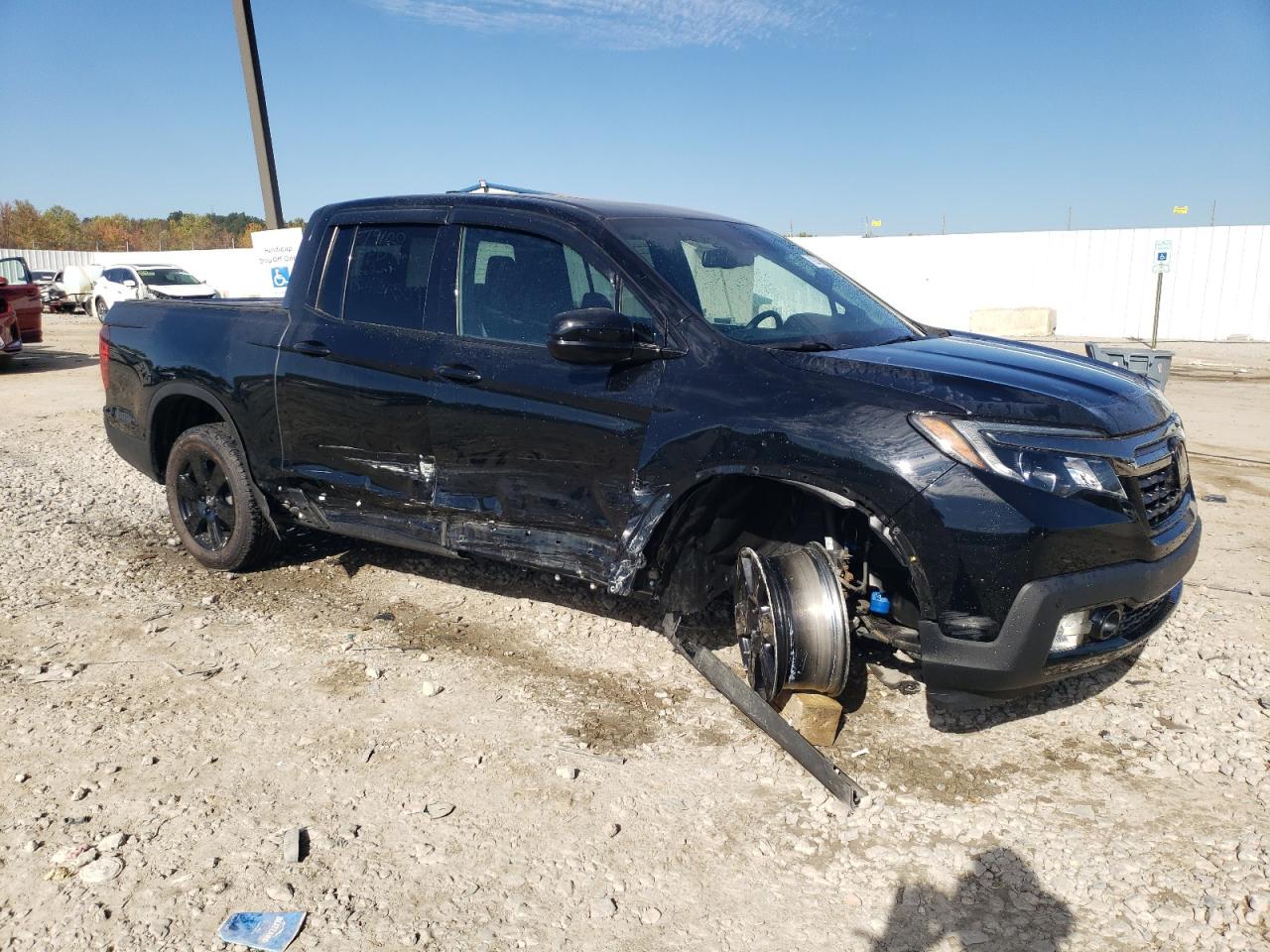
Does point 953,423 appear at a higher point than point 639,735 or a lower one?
higher

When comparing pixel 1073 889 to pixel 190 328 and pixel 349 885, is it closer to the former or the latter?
pixel 349 885

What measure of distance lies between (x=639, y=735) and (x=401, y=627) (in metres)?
1.54

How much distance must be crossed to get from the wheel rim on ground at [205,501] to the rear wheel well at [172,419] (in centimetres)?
23

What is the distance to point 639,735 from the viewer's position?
356cm

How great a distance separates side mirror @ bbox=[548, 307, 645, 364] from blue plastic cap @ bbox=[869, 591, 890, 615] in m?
1.19

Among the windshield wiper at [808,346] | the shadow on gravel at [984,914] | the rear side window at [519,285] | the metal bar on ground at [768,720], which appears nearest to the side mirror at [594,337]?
the rear side window at [519,285]

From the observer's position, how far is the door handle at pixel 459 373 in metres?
3.97

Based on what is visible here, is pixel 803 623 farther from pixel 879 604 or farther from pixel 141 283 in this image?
pixel 141 283

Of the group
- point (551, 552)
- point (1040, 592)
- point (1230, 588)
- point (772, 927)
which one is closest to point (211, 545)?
point (551, 552)

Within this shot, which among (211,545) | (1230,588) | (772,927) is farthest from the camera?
(211,545)

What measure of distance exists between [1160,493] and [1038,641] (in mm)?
796

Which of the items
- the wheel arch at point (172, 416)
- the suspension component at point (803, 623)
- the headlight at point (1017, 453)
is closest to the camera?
the headlight at point (1017, 453)

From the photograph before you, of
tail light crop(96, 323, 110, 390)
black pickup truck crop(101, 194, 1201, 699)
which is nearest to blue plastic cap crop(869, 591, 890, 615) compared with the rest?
black pickup truck crop(101, 194, 1201, 699)

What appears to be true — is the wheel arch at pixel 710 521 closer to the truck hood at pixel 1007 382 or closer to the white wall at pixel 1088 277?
the truck hood at pixel 1007 382
